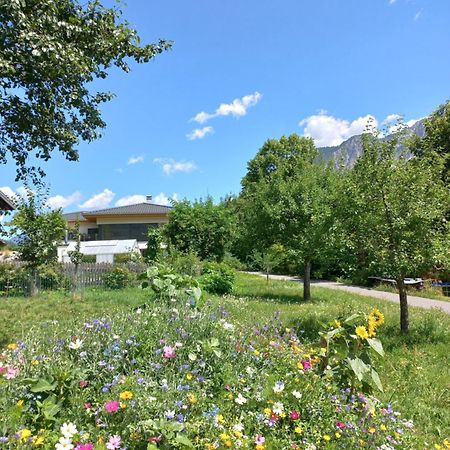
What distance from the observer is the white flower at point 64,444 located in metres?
1.80

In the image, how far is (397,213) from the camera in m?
7.45

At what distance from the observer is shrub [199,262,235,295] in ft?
50.2

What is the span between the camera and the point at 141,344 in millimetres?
2760

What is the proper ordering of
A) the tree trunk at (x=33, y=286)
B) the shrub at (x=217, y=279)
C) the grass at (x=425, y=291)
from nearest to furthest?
the tree trunk at (x=33, y=286)
the shrub at (x=217, y=279)
the grass at (x=425, y=291)

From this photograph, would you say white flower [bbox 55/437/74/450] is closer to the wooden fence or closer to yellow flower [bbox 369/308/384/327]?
yellow flower [bbox 369/308/384/327]

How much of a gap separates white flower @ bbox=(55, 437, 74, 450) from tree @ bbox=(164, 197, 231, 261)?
64.7 feet

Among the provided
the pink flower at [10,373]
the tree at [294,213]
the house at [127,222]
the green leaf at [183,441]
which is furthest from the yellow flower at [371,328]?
the house at [127,222]

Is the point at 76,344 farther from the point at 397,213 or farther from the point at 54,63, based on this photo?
the point at 397,213

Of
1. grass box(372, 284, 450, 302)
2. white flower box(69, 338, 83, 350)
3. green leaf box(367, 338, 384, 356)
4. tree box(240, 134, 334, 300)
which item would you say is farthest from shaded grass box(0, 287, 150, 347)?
grass box(372, 284, 450, 302)

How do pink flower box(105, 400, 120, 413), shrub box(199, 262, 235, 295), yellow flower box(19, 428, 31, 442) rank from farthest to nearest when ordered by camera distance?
shrub box(199, 262, 235, 295), pink flower box(105, 400, 120, 413), yellow flower box(19, 428, 31, 442)

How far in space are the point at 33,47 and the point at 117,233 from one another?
37.7 metres

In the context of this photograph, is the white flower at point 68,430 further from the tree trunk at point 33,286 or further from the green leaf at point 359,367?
the tree trunk at point 33,286

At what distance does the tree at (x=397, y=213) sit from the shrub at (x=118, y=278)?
35.1 feet

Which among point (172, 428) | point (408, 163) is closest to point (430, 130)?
point (408, 163)
